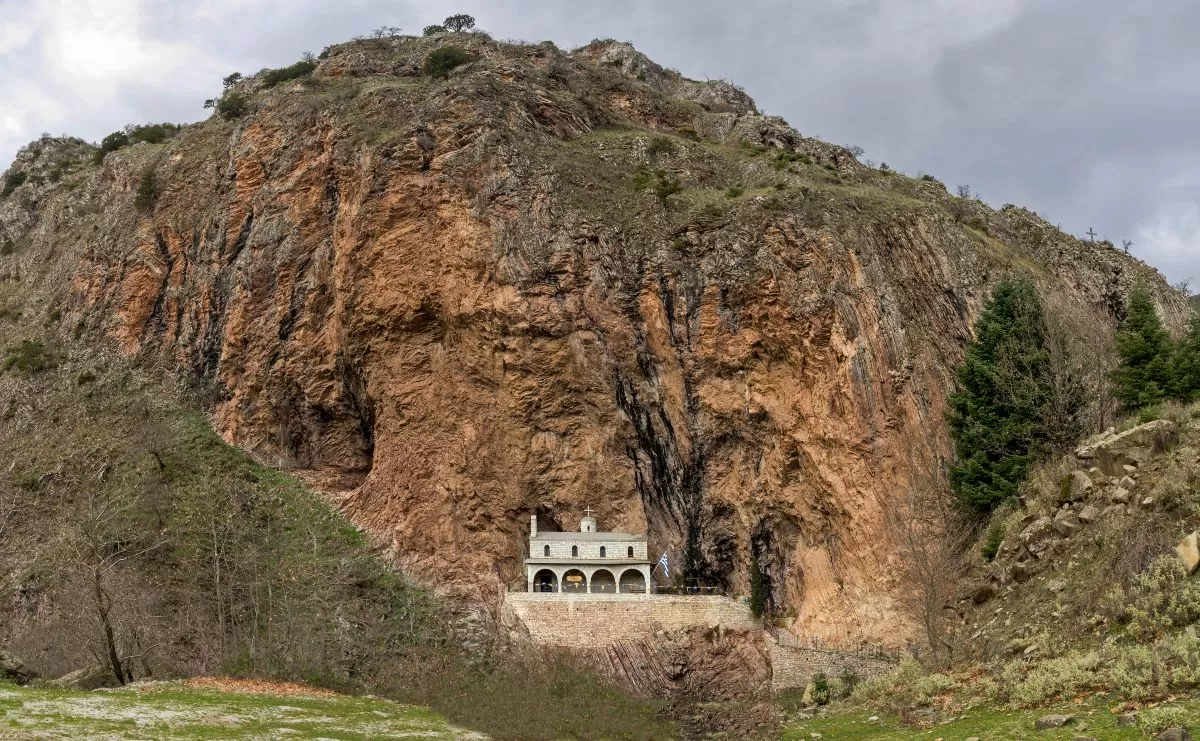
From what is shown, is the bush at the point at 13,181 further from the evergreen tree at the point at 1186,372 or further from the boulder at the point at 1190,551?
the boulder at the point at 1190,551

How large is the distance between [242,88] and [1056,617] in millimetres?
70338

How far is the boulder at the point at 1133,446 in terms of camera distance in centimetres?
2878

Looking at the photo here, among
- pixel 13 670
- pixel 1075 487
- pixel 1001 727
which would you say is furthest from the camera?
pixel 13 670

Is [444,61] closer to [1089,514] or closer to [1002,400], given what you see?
[1002,400]

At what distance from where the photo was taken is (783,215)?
52.3 meters

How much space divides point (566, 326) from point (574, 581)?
1228 cm

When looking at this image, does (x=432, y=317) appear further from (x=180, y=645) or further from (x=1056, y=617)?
(x=1056, y=617)

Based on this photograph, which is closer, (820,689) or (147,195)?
(820,689)

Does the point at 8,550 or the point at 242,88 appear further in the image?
the point at 242,88

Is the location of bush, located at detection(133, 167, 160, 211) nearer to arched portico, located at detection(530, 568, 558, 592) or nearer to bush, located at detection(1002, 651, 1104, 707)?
arched portico, located at detection(530, 568, 558, 592)

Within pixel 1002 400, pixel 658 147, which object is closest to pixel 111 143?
pixel 658 147

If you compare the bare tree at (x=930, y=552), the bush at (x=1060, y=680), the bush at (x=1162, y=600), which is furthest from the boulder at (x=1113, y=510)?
the bush at (x=1060, y=680)

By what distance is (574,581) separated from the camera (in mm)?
47500

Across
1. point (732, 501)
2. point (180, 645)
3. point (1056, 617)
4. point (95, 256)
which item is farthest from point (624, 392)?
point (95, 256)
